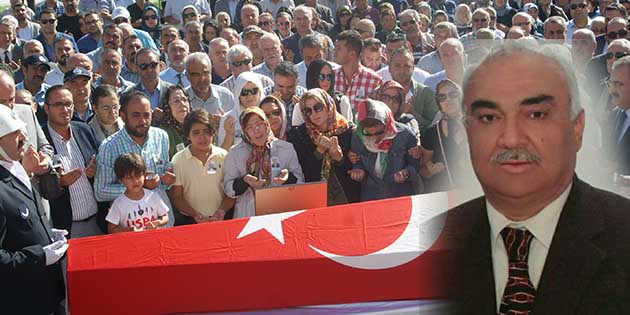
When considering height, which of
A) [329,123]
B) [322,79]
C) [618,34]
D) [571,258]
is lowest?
[329,123]

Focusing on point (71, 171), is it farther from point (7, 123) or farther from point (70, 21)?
point (70, 21)

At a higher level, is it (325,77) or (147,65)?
(147,65)

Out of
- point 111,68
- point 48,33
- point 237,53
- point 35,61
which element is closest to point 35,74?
point 35,61

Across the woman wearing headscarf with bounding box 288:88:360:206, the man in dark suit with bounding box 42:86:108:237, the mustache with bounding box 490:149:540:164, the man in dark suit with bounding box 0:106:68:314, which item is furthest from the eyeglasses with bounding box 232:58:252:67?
the mustache with bounding box 490:149:540:164

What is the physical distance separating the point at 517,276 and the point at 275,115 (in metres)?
4.42

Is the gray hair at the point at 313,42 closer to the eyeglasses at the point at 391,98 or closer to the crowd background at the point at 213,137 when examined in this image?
the crowd background at the point at 213,137

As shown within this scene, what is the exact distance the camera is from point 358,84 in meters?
7.00

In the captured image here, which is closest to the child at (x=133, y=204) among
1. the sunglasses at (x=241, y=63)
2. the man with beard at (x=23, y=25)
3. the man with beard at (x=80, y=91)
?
the man with beard at (x=80, y=91)

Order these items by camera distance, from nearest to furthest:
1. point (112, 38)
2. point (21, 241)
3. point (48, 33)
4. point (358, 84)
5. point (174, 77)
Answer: point (21, 241) < point (358, 84) < point (174, 77) < point (112, 38) < point (48, 33)

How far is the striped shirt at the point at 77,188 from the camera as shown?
501 cm

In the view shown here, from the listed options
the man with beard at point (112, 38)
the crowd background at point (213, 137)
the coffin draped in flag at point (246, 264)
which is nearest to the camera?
the coffin draped in flag at point (246, 264)

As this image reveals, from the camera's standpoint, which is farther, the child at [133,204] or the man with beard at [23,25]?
the man with beard at [23,25]

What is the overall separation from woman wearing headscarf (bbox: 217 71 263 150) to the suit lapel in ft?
15.8

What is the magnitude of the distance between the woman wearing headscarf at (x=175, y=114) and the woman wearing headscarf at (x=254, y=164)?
72 cm
